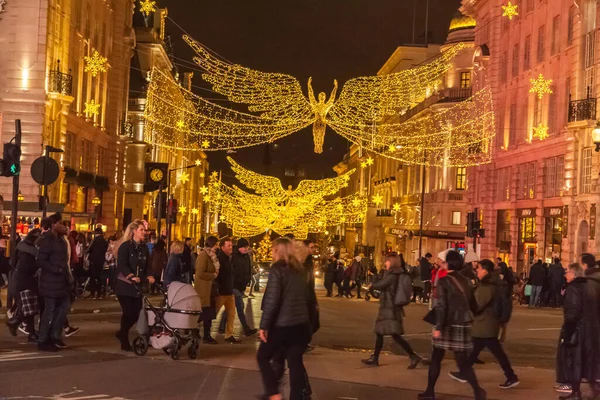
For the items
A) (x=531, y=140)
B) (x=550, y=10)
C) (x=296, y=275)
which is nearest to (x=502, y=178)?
(x=531, y=140)

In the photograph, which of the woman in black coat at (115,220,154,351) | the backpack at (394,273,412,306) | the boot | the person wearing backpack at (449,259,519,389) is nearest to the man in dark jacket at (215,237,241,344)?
the woman in black coat at (115,220,154,351)

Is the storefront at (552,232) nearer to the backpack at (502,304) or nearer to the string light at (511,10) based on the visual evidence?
the string light at (511,10)

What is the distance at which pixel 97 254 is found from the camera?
2853cm

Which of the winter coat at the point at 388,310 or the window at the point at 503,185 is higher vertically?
the window at the point at 503,185

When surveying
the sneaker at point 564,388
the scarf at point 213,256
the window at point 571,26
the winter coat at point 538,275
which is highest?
the window at point 571,26

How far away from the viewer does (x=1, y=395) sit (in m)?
11.6

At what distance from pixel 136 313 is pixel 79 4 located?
1346 inches

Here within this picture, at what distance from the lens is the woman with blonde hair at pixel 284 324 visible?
10812mm

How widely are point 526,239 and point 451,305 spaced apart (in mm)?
38309

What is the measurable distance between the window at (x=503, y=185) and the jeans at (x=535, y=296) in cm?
1502

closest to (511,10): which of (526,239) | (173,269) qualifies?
(526,239)

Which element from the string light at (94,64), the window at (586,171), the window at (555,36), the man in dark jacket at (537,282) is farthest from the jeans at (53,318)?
the string light at (94,64)

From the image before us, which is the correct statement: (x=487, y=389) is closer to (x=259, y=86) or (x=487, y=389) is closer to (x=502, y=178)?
(x=259, y=86)

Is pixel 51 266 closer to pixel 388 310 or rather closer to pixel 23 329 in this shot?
pixel 23 329
